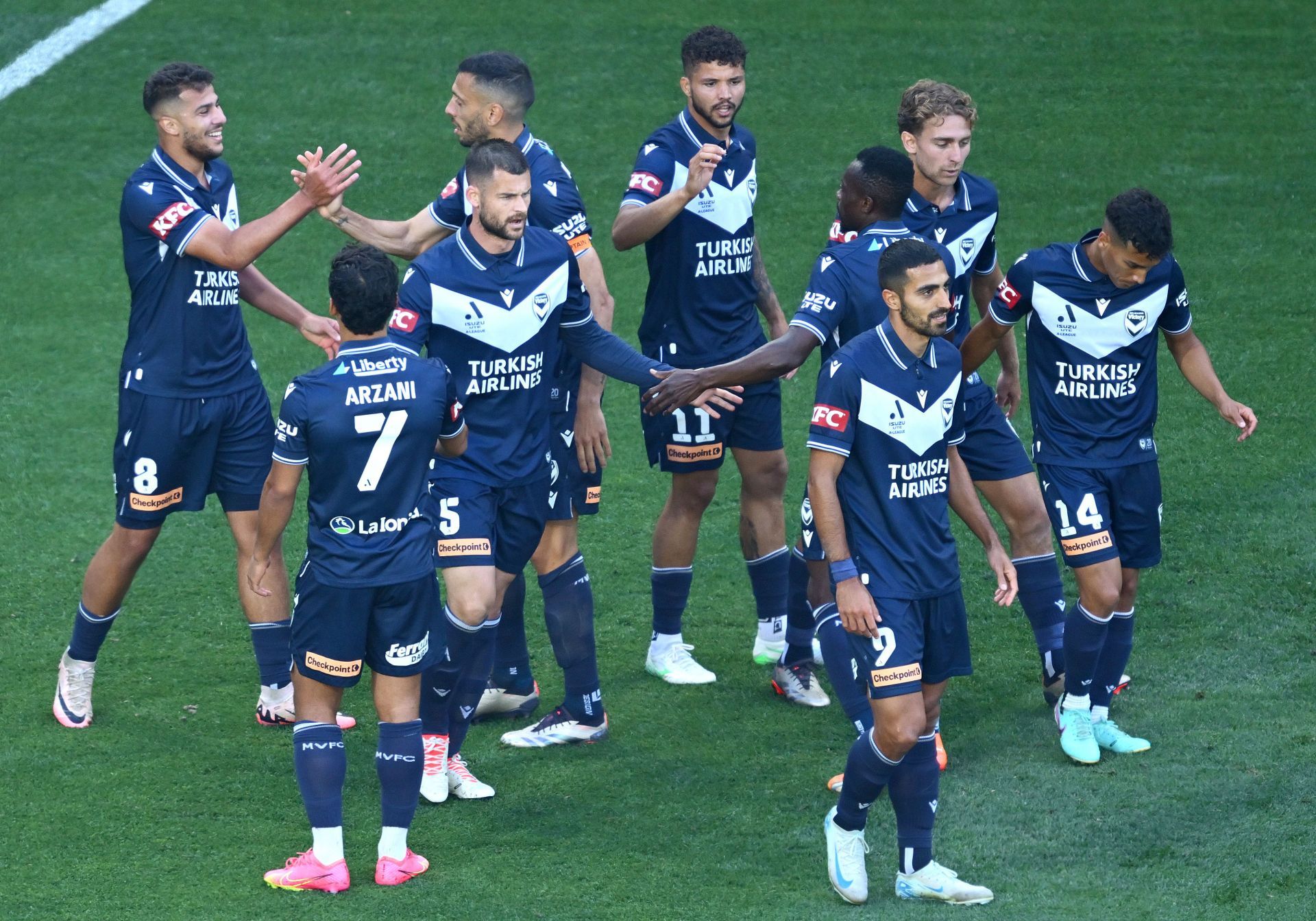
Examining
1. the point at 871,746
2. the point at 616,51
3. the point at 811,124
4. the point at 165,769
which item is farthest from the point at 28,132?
the point at 871,746

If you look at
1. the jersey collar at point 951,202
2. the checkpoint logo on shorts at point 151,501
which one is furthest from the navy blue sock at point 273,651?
the jersey collar at point 951,202

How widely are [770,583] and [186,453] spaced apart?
2475 mm

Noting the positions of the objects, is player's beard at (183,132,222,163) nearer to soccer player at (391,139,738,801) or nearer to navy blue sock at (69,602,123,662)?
soccer player at (391,139,738,801)

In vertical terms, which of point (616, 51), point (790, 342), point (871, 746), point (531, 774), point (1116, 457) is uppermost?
point (616, 51)

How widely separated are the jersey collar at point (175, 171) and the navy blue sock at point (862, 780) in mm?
3283

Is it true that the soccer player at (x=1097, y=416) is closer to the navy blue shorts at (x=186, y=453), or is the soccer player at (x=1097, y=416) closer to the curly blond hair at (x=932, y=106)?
the curly blond hair at (x=932, y=106)

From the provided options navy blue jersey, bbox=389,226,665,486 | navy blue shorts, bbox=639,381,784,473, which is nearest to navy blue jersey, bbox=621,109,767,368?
navy blue shorts, bbox=639,381,784,473

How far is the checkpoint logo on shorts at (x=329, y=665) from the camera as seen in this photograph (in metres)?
5.15

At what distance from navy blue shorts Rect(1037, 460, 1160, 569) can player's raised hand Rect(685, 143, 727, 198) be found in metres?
1.66

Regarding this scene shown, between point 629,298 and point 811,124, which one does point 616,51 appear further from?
point 629,298

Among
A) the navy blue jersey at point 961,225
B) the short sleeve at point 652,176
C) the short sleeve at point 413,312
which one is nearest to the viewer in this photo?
the short sleeve at point 413,312

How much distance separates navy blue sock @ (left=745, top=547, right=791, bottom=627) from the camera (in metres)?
7.08

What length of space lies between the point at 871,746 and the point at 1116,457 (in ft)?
5.95

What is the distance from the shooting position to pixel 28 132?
13273 mm
